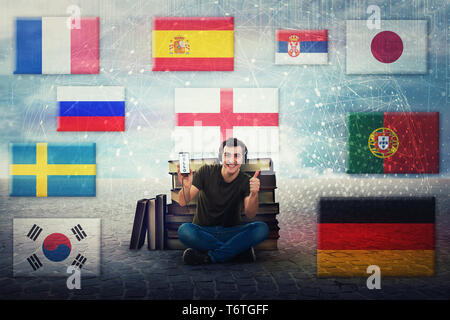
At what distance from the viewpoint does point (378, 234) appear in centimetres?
308

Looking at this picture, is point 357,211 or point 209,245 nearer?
point 209,245

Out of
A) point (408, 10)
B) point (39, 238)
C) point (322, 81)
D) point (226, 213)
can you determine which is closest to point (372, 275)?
point (226, 213)

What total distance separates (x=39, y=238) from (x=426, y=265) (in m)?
3.06

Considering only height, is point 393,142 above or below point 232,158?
above

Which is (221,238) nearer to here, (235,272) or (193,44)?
(235,272)

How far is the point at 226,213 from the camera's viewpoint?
296cm

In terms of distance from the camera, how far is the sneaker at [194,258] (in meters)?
2.88

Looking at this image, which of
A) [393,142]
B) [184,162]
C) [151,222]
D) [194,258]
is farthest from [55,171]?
[393,142]

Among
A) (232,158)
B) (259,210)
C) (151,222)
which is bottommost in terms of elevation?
(151,222)

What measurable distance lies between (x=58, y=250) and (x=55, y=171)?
76cm

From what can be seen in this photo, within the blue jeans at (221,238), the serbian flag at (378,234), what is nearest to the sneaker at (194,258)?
the blue jeans at (221,238)

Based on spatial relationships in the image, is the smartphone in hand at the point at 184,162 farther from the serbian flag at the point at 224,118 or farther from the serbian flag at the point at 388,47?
the serbian flag at the point at 388,47

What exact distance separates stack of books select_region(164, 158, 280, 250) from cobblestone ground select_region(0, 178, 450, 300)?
11 cm
